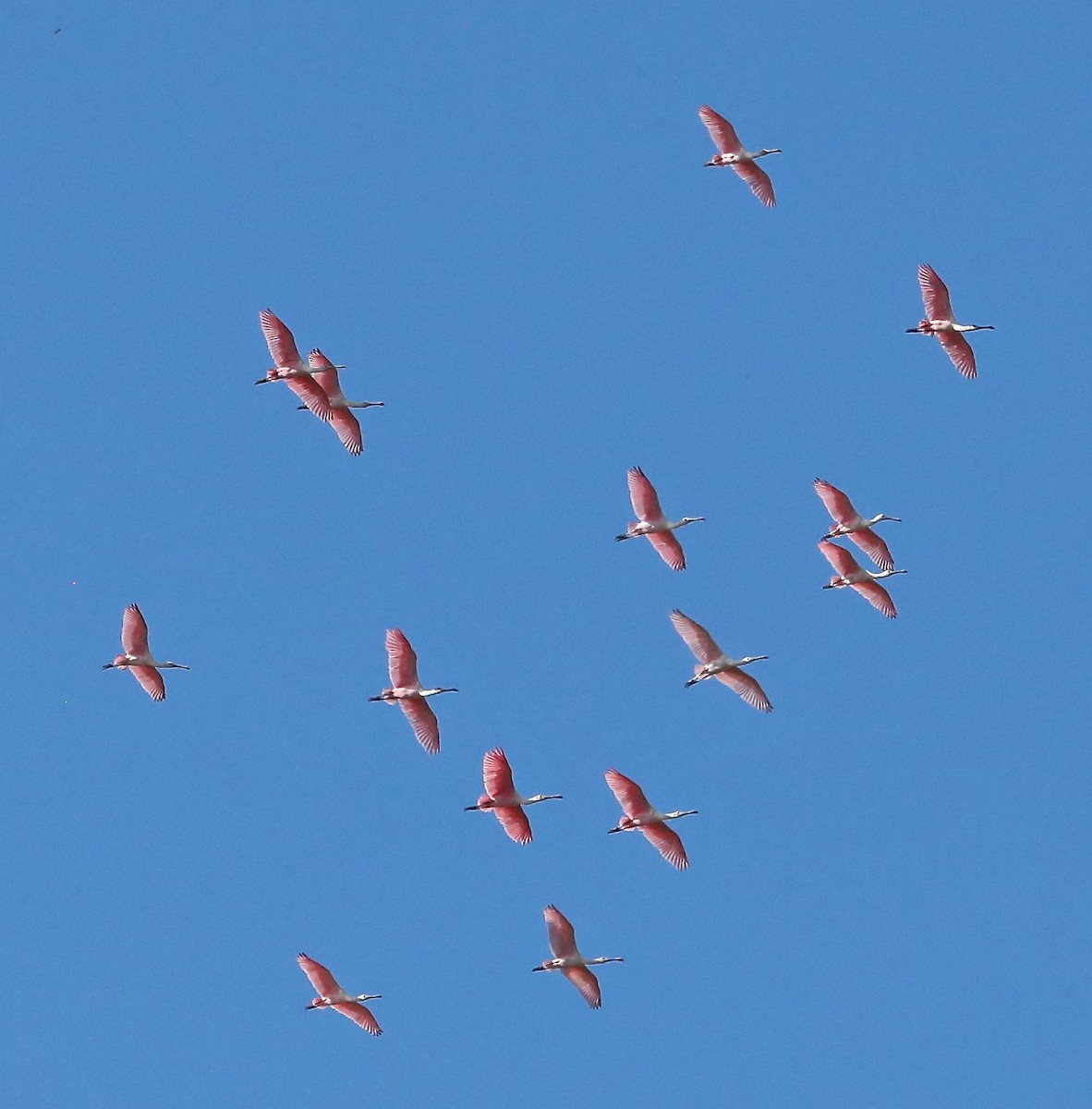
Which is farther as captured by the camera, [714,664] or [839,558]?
[839,558]

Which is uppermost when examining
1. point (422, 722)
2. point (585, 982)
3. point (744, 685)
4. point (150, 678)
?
point (150, 678)

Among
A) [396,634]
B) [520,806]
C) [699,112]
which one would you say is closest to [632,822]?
[520,806]

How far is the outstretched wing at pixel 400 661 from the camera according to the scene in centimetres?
5850

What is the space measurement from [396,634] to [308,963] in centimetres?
708

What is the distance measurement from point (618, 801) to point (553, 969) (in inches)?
146

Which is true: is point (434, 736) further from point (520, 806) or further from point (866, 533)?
point (866, 533)

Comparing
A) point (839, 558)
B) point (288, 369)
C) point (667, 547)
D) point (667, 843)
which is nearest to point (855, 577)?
point (839, 558)

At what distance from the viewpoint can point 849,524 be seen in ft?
207

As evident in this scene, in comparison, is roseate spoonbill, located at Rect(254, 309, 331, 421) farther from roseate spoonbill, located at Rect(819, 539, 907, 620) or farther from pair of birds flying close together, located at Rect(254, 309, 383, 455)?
roseate spoonbill, located at Rect(819, 539, 907, 620)

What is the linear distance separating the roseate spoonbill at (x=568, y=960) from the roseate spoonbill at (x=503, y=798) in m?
1.85

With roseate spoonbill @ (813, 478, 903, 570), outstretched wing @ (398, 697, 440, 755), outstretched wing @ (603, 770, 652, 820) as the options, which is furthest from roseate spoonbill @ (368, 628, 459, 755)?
roseate spoonbill @ (813, 478, 903, 570)

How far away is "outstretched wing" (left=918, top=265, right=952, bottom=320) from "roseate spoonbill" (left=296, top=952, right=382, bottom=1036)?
1868 cm

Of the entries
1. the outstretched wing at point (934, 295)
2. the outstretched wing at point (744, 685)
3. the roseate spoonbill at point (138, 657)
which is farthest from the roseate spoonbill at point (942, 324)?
the roseate spoonbill at point (138, 657)

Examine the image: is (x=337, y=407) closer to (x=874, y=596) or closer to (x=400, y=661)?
(x=400, y=661)
